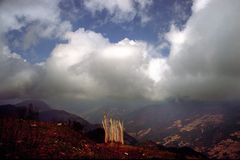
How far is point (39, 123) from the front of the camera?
42812mm

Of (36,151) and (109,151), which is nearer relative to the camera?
(36,151)

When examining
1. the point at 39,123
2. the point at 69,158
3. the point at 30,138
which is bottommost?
the point at 69,158

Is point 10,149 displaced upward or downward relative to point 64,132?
downward

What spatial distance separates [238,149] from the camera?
17225 cm

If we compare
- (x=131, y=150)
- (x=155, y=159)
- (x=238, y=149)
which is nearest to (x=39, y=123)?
(x=131, y=150)

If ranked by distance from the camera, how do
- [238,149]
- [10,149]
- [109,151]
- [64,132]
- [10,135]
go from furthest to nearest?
[238,149], [64,132], [109,151], [10,135], [10,149]

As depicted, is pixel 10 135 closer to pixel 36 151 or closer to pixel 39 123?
pixel 36 151

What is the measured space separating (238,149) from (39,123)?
159 metres

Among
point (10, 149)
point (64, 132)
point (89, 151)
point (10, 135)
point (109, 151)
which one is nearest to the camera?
point (10, 149)

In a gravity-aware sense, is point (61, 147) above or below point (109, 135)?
below

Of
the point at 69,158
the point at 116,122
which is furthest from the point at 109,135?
the point at 69,158

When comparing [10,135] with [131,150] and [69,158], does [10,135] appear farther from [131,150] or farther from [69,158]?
[131,150]

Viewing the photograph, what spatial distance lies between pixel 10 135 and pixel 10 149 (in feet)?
18.9

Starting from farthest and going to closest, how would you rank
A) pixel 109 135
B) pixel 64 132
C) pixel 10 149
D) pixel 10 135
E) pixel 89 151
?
1. pixel 109 135
2. pixel 64 132
3. pixel 89 151
4. pixel 10 135
5. pixel 10 149
